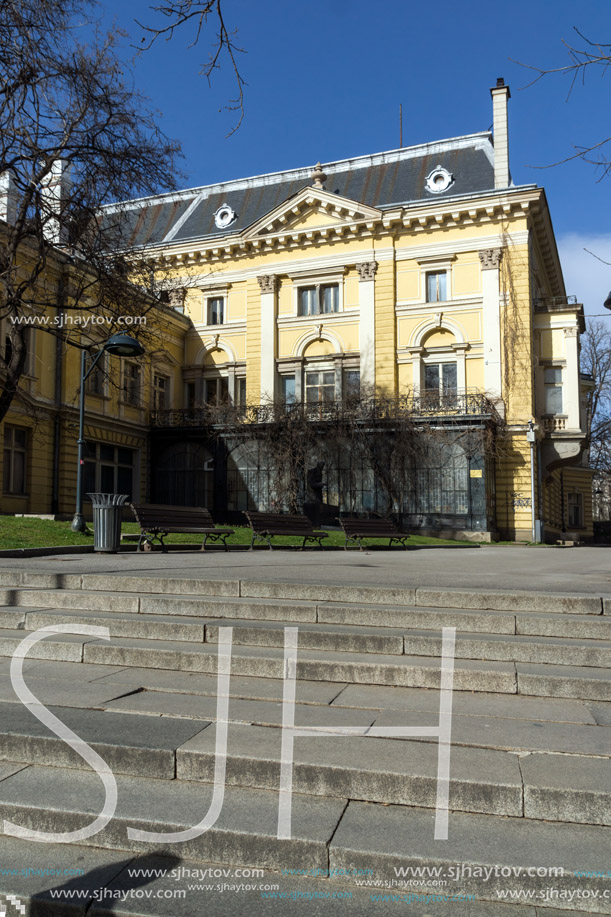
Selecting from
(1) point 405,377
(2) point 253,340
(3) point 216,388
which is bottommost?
(1) point 405,377

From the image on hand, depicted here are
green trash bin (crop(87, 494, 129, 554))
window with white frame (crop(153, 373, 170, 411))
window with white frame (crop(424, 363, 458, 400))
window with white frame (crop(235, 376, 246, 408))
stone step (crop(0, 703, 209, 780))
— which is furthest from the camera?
window with white frame (crop(235, 376, 246, 408))

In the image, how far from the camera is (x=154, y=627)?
20.4 feet

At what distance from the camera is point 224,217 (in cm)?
4022

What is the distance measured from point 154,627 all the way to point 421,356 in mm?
29368

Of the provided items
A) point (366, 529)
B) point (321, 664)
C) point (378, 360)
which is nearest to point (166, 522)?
point (366, 529)

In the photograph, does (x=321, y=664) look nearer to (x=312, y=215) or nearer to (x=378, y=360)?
(x=378, y=360)

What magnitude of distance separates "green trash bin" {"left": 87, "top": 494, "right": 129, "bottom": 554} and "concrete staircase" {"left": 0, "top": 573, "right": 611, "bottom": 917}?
24.2 feet

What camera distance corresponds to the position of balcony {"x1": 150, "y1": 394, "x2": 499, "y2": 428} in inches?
1222

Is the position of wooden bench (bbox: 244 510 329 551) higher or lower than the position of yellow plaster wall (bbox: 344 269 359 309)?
lower

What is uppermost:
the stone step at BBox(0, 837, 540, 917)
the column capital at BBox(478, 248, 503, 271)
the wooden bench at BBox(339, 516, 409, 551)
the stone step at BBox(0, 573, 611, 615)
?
the column capital at BBox(478, 248, 503, 271)

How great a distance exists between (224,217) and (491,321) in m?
16.5

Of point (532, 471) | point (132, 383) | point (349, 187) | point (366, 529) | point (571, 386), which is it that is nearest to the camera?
point (366, 529)

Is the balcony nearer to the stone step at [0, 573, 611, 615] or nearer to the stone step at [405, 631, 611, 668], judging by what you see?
the stone step at [0, 573, 611, 615]

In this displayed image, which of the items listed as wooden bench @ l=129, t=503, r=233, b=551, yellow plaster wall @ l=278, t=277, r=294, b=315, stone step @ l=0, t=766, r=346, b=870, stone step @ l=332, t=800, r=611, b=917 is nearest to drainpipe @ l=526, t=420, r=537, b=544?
yellow plaster wall @ l=278, t=277, r=294, b=315
